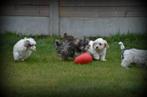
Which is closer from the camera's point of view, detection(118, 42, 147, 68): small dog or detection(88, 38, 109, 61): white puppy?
detection(118, 42, 147, 68): small dog

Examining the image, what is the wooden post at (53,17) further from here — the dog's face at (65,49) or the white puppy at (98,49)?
the white puppy at (98,49)

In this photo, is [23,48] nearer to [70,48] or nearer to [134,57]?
[70,48]

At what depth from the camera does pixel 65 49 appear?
7859 mm

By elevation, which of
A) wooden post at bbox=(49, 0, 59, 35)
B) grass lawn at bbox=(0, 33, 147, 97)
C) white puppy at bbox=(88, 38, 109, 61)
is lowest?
grass lawn at bbox=(0, 33, 147, 97)

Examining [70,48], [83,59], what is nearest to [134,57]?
[83,59]

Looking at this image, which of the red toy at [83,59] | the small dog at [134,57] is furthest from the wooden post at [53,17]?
the small dog at [134,57]

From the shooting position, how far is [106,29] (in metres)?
10.3

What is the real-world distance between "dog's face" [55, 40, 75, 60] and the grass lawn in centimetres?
11

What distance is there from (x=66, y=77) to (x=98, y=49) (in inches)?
79.0

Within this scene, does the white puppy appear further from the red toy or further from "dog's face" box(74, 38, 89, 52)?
the red toy

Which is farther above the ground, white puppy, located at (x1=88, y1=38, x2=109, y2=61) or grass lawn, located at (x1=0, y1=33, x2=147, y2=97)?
white puppy, located at (x1=88, y1=38, x2=109, y2=61)

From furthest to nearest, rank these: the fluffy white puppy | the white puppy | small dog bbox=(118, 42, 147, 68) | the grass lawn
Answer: the white puppy < the fluffy white puppy < small dog bbox=(118, 42, 147, 68) < the grass lawn

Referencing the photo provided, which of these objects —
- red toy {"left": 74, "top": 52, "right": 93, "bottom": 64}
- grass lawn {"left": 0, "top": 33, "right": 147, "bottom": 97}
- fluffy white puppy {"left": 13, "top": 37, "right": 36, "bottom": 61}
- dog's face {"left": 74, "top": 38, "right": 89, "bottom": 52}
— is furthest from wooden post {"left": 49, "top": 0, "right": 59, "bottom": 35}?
red toy {"left": 74, "top": 52, "right": 93, "bottom": 64}

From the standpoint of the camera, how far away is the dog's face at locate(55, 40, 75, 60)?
7.80 m
